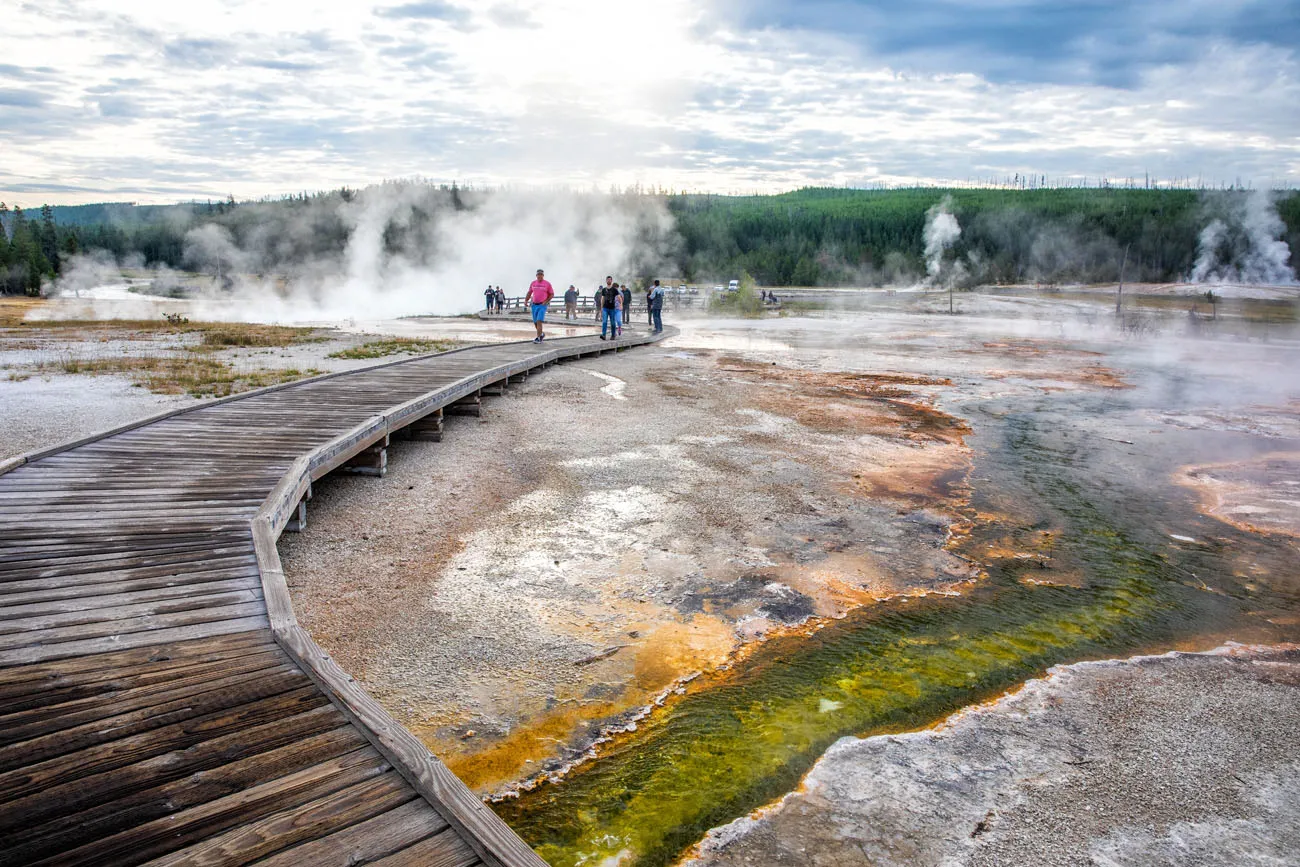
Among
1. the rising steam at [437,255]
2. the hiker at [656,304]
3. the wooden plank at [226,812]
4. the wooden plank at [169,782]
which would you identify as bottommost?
the wooden plank at [226,812]

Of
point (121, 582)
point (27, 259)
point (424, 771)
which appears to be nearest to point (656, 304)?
point (121, 582)

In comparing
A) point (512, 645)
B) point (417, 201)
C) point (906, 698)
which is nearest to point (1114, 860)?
point (906, 698)

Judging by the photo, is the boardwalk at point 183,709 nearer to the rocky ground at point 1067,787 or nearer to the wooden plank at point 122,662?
the wooden plank at point 122,662

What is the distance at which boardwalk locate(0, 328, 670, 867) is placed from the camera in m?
2.04

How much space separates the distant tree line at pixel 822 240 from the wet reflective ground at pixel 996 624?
4359cm

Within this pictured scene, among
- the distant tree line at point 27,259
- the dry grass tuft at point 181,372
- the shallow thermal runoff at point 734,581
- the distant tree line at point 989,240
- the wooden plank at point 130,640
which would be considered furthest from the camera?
the distant tree line at point 989,240

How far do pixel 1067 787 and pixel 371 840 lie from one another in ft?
8.92

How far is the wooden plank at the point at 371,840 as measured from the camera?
6.50 ft

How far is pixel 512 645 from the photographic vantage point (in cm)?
431

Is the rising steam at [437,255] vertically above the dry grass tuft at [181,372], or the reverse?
the rising steam at [437,255]

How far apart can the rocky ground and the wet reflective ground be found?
188 mm

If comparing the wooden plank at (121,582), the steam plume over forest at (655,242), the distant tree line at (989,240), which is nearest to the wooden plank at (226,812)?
the wooden plank at (121,582)

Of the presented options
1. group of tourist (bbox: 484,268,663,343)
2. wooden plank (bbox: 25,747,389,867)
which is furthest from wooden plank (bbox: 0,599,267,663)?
group of tourist (bbox: 484,268,663,343)

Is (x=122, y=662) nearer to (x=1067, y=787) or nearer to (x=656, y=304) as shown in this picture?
(x=1067, y=787)
